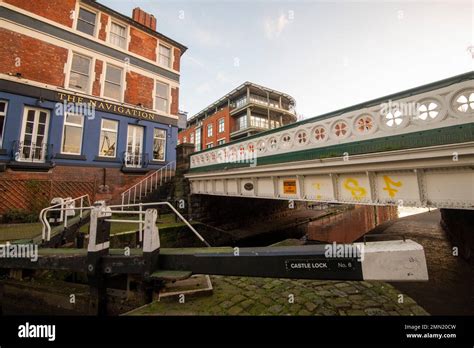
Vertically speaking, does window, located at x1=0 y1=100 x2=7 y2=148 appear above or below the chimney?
below

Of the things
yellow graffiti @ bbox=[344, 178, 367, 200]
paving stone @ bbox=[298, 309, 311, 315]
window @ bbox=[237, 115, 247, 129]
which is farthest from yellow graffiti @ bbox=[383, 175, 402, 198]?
window @ bbox=[237, 115, 247, 129]

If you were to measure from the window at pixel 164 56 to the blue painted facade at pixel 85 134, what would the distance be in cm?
520

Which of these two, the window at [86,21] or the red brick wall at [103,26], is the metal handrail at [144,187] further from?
the window at [86,21]

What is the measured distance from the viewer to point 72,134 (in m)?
12.4

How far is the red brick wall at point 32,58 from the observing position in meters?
10.5

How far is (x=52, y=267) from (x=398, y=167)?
7416 millimetres

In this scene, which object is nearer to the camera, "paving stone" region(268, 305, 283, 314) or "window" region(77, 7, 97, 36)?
"paving stone" region(268, 305, 283, 314)

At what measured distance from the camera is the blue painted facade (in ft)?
34.2

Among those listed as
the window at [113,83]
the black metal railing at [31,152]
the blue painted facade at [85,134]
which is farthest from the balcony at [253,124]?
the black metal railing at [31,152]

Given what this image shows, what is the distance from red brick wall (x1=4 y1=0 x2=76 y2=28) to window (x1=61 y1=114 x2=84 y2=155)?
566 cm

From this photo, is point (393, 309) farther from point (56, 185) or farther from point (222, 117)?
point (222, 117)

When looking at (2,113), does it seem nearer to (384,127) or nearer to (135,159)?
(135,159)

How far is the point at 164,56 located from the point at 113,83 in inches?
201

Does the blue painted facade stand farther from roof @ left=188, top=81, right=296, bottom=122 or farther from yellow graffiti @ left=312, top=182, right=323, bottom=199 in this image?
roof @ left=188, top=81, right=296, bottom=122
